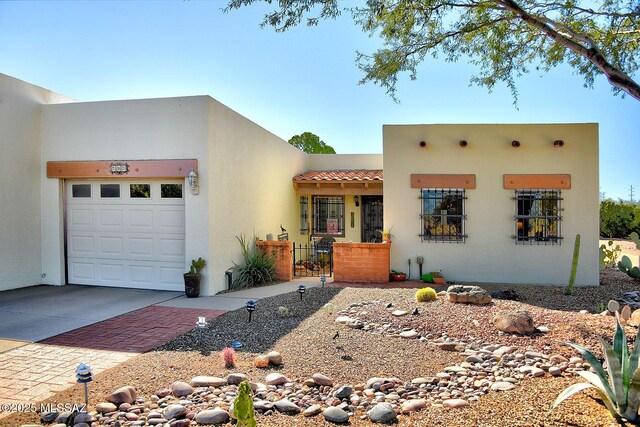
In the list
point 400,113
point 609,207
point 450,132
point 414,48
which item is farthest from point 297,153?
point 609,207

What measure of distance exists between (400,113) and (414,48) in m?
3.18

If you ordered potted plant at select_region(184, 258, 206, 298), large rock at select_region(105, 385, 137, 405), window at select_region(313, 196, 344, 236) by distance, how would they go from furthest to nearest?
1. window at select_region(313, 196, 344, 236)
2. potted plant at select_region(184, 258, 206, 298)
3. large rock at select_region(105, 385, 137, 405)

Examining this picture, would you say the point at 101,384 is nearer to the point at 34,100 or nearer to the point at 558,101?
the point at 34,100

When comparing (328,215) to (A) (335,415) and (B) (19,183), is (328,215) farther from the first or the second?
(A) (335,415)

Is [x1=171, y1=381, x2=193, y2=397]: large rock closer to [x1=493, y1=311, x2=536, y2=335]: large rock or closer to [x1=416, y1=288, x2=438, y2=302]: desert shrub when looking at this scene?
[x1=493, y1=311, x2=536, y2=335]: large rock

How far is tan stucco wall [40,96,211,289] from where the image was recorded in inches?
332

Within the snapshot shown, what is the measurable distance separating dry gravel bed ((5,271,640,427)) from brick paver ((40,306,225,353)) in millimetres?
331

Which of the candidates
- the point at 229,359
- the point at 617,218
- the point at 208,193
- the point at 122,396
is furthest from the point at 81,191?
the point at 617,218

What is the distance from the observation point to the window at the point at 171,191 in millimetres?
8781

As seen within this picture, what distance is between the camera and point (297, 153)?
14.8 m

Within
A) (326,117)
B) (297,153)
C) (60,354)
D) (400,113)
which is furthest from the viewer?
(326,117)

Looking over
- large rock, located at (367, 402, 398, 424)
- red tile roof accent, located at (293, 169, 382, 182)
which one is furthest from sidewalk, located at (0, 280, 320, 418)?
red tile roof accent, located at (293, 169, 382, 182)

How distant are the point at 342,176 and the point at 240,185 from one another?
185 inches

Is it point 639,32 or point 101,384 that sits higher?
point 639,32
